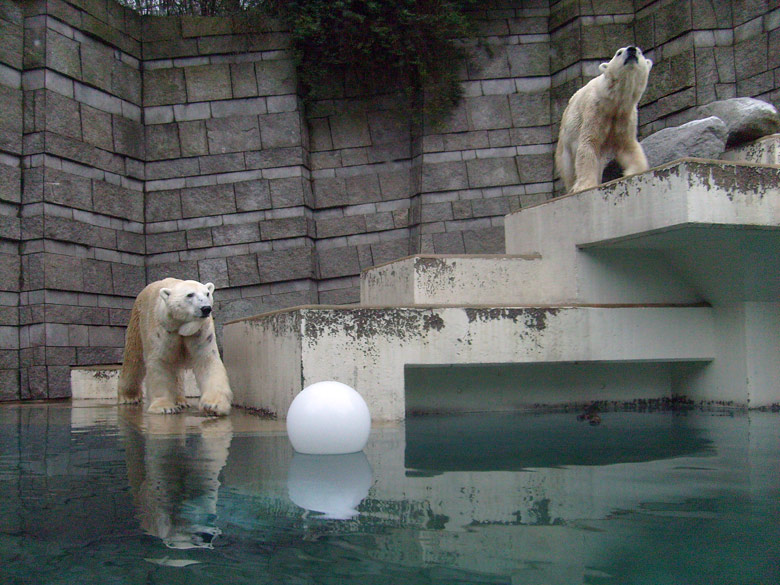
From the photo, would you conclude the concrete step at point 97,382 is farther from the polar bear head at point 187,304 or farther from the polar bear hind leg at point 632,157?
the polar bear hind leg at point 632,157

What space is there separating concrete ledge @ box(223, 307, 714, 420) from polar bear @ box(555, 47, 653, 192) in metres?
1.45

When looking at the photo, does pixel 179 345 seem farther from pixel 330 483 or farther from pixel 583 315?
pixel 330 483

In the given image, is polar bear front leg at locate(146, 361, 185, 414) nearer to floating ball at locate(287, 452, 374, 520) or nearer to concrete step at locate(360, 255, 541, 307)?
concrete step at locate(360, 255, 541, 307)

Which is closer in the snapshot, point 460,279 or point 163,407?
point 163,407

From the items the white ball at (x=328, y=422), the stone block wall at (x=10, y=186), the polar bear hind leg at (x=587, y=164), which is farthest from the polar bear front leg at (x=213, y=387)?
the stone block wall at (x=10, y=186)

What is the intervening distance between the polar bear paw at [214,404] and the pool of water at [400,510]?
139 centimetres

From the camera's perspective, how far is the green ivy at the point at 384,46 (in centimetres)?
1140

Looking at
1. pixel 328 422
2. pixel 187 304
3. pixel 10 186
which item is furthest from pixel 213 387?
pixel 10 186

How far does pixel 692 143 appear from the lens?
731cm

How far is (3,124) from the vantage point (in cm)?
984

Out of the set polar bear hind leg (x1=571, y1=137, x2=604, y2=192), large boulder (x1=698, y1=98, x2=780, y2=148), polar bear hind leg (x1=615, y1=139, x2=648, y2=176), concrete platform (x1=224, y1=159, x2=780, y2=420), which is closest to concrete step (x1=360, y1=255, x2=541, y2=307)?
concrete platform (x1=224, y1=159, x2=780, y2=420)

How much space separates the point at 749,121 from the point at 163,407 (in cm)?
637

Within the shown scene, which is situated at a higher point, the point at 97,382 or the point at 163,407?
the point at 97,382

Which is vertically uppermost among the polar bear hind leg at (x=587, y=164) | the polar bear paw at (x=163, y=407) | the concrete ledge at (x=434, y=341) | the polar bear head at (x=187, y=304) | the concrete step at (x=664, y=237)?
the polar bear hind leg at (x=587, y=164)
